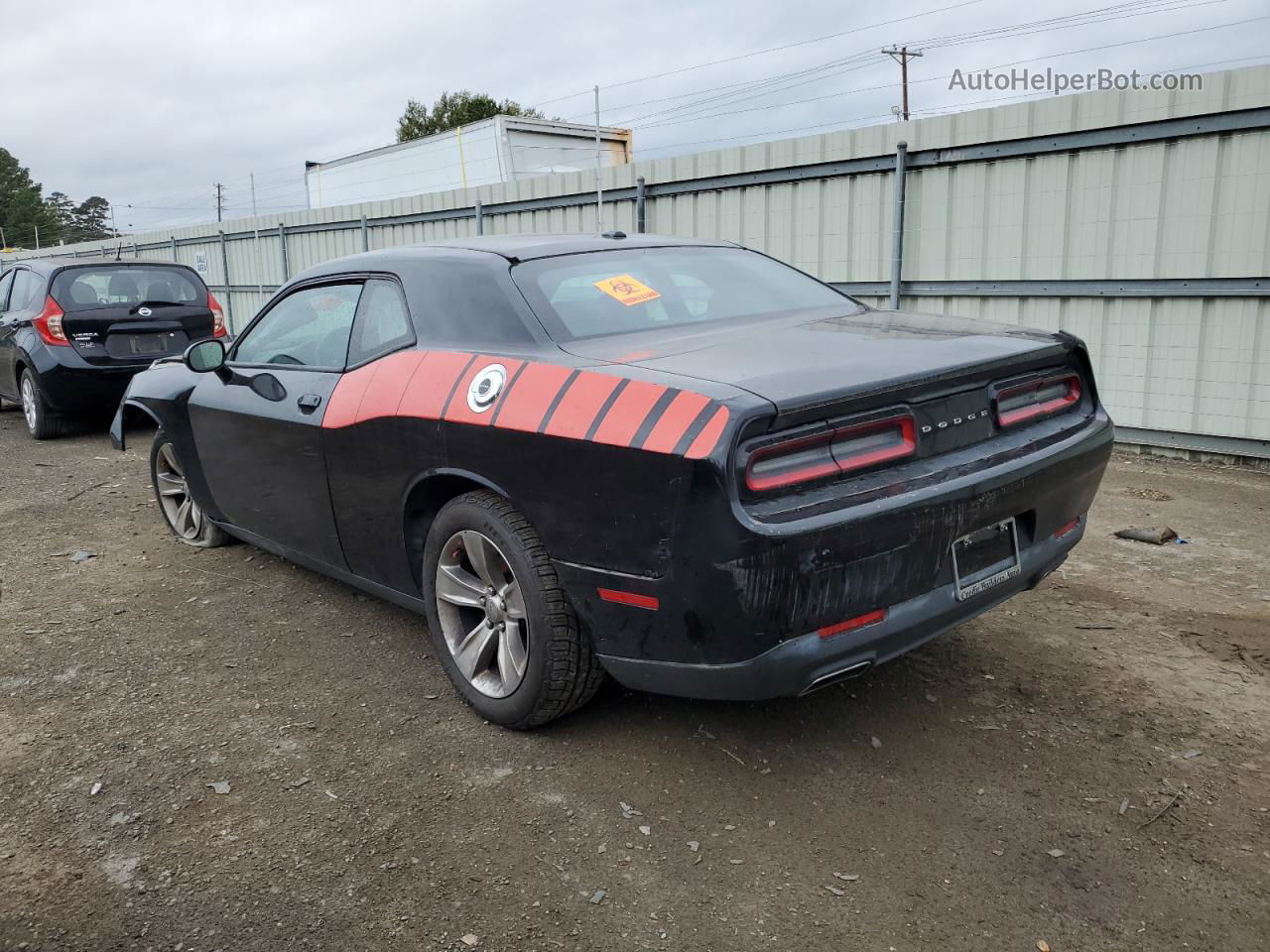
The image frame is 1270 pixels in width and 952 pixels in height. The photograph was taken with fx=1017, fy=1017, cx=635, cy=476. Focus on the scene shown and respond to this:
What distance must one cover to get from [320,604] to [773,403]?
2.79 m

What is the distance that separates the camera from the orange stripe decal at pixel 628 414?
255cm

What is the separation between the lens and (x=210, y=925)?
2334mm


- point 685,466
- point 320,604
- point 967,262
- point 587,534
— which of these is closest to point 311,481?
point 320,604

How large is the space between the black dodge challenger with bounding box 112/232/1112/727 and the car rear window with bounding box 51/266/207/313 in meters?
5.75

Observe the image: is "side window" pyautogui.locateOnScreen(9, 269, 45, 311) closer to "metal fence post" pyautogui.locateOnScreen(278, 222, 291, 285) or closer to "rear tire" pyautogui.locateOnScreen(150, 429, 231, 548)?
"rear tire" pyautogui.locateOnScreen(150, 429, 231, 548)

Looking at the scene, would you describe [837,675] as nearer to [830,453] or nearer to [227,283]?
[830,453]

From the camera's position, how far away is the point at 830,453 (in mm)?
2584

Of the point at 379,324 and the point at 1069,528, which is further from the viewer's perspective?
the point at 379,324

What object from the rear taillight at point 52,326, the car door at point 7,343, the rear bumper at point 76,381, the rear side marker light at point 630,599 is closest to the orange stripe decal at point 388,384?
the rear side marker light at point 630,599

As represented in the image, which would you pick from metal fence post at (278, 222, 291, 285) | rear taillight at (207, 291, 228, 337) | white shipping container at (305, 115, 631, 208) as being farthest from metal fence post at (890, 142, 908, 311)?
metal fence post at (278, 222, 291, 285)

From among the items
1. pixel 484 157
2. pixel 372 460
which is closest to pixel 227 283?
pixel 484 157

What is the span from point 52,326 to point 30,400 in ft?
2.87

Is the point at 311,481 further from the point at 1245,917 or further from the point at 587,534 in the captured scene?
the point at 1245,917

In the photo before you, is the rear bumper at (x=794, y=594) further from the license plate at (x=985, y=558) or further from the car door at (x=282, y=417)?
the car door at (x=282, y=417)
